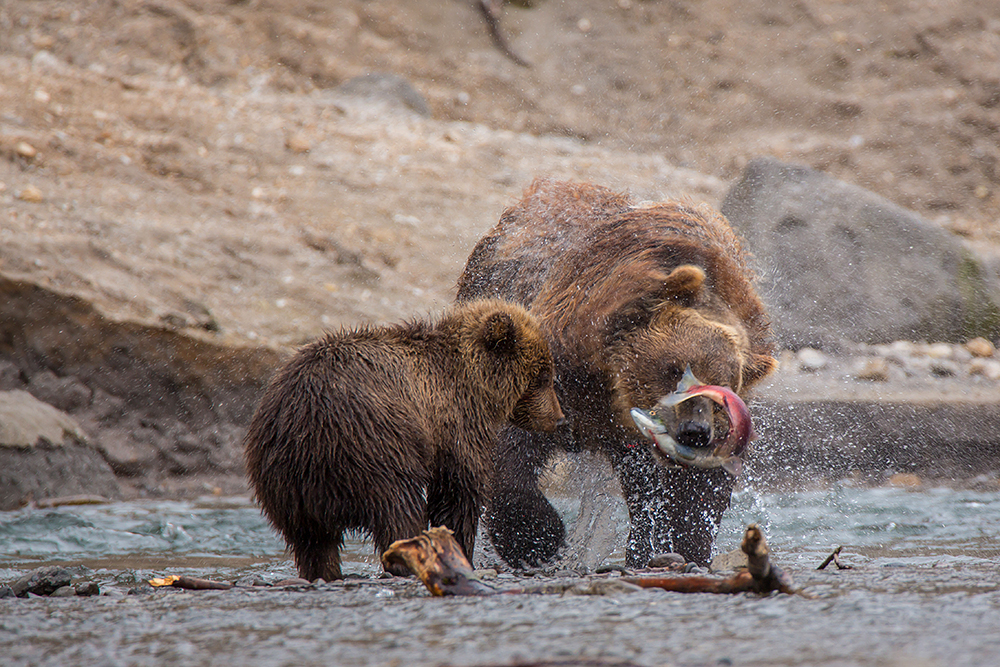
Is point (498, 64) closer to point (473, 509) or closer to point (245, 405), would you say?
point (245, 405)

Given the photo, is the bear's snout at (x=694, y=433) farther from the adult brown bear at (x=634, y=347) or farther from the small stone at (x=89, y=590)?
the small stone at (x=89, y=590)

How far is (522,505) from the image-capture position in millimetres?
5695

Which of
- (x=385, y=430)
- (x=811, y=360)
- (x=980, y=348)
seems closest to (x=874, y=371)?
(x=811, y=360)

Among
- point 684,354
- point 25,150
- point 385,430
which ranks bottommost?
point 385,430

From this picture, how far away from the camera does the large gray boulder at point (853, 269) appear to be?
10852 millimetres

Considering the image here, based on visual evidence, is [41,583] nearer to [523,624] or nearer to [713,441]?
[523,624]

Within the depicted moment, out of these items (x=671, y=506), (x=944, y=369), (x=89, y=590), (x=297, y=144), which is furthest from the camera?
(x=297, y=144)

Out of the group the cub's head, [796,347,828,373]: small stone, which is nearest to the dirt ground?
[796,347,828,373]: small stone

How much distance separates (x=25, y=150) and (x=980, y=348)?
998cm

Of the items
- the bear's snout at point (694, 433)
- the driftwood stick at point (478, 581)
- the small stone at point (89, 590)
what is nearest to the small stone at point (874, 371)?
the bear's snout at point (694, 433)

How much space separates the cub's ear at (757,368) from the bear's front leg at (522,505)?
1121 millimetres

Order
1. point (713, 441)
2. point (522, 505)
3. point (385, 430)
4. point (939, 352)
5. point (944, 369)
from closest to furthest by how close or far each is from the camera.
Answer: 1. point (385, 430)
2. point (713, 441)
3. point (522, 505)
4. point (944, 369)
5. point (939, 352)

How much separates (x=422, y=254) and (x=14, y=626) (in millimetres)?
8443

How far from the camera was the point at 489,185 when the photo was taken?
12.8m
